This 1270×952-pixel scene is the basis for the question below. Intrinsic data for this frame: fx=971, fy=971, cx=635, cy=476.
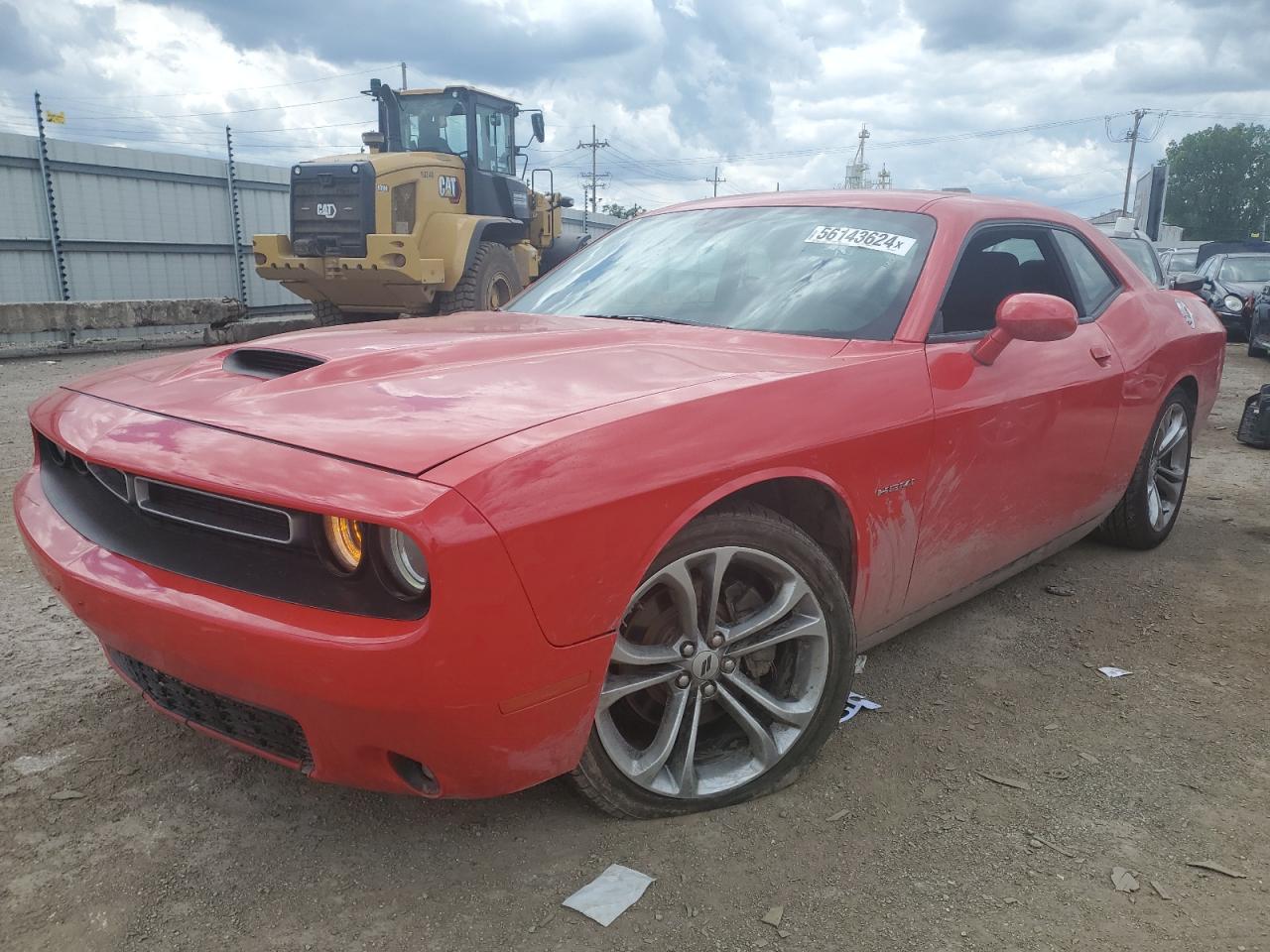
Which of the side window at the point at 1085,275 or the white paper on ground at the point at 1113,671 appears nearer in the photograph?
the white paper on ground at the point at 1113,671

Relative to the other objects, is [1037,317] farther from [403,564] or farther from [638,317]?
[403,564]

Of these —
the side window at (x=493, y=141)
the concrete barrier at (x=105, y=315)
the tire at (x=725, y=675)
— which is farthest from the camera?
the side window at (x=493, y=141)

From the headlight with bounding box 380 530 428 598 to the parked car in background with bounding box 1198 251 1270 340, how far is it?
14847 millimetres

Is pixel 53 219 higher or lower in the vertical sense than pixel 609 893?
higher

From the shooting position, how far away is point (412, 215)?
11.2m

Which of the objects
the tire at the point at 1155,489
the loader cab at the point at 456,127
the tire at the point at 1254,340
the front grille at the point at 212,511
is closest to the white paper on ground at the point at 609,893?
the front grille at the point at 212,511

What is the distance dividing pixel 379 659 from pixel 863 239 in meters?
2.00

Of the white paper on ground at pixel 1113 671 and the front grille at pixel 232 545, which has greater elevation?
the front grille at pixel 232 545

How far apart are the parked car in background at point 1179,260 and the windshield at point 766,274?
16.8m

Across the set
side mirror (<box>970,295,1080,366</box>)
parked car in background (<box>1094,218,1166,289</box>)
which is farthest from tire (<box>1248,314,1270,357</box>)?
side mirror (<box>970,295,1080,366</box>)

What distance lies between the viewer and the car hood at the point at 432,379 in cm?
179

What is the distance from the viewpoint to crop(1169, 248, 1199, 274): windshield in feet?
58.6

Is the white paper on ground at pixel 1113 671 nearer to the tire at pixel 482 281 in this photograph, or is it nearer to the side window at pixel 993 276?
the side window at pixel 993 276

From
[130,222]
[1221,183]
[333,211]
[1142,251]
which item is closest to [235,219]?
[130,222]
